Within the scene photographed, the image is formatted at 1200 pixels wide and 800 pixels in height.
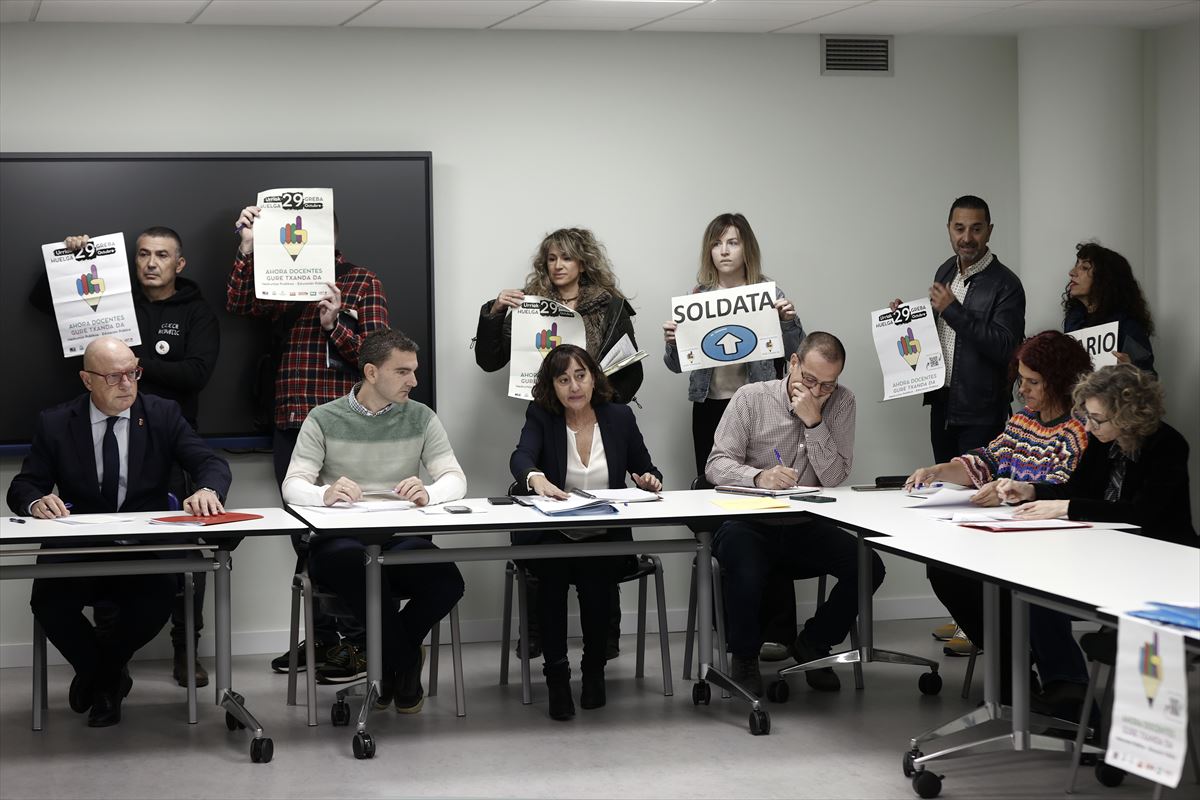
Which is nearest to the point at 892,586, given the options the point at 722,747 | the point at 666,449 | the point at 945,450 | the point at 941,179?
the point at 945,450

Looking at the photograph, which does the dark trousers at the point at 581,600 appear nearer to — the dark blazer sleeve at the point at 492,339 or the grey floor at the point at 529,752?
the grey floor at the point at 529,752

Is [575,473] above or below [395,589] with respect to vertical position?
above

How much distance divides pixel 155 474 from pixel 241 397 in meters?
1.02

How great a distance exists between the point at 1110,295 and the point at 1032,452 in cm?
136

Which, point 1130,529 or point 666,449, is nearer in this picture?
point 1130,529

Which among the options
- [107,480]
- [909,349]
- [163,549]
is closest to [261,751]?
[163,549]

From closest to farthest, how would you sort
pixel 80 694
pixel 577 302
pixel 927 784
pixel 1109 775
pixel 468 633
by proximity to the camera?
pixel 927 784 < pixel 1109 775 < pixel 80 694 < pixel 577 302 < pixel 468 633

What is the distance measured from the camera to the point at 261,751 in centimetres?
392

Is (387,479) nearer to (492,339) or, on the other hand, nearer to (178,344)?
(492,339)

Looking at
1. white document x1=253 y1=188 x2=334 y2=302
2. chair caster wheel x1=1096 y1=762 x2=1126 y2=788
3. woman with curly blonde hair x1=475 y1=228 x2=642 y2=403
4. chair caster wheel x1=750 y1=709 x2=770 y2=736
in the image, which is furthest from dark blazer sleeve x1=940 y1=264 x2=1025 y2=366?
white document x1=253 y1=188 x2=334 y2=302

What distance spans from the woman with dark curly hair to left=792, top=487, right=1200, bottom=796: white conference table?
1.81 m

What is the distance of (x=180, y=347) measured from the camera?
17.3 feet

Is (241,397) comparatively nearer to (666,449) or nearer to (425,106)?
(425,106)

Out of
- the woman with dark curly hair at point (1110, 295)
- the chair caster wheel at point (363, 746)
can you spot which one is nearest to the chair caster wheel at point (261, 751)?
the chair caster wheel at point (363, 746)
